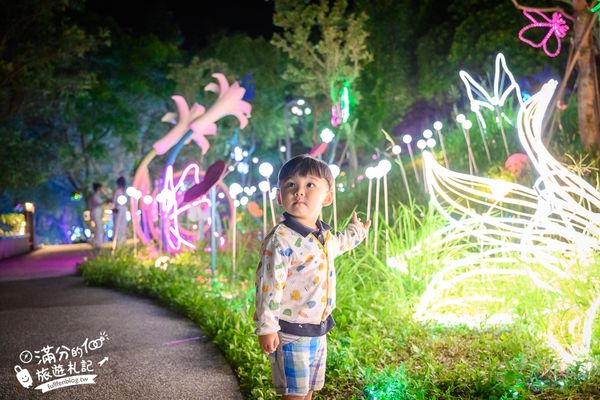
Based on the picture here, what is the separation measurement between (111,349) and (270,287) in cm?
285

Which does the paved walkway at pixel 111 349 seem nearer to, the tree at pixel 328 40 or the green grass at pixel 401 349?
the green grass at pixel 401 349

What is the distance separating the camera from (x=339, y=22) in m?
21.6

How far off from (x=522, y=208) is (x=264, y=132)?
24.0m

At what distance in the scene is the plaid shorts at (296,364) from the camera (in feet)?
8.77

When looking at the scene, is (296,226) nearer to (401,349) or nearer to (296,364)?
(296,364)

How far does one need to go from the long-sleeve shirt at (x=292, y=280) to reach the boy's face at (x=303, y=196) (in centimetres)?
9

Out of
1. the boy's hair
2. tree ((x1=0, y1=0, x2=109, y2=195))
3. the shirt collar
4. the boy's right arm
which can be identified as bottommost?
the boy's right arm

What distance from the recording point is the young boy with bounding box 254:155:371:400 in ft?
8.57

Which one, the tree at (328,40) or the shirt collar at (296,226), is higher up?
the tree at (328,40)

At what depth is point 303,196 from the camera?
280 cm

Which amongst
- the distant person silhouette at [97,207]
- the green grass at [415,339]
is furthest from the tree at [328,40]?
the green grass at [415,339]

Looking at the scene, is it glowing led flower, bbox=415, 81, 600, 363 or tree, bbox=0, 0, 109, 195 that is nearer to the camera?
glowing led flower, bbox=415, 81, 600, 363

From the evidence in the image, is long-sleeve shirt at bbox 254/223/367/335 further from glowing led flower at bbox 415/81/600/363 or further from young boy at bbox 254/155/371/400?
glowing led flower at bbox 415/81/600/363

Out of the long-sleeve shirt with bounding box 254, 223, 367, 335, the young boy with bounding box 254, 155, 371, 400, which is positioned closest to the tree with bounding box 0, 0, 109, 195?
the young boy with bounding box 254, 155, 371, 400
